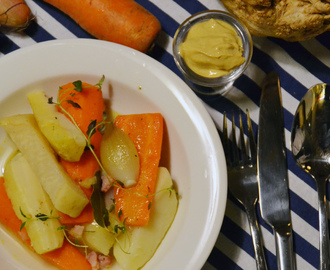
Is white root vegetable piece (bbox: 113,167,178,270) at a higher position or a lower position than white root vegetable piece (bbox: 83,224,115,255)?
higher

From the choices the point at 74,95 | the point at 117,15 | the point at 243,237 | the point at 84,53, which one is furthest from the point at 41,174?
the point at 243,237

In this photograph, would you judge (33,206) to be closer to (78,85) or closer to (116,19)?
(78,85)

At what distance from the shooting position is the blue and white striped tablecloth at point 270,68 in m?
1.46

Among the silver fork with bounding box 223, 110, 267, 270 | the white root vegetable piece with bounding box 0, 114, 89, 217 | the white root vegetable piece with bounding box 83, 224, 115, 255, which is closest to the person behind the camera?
the white root vegetable piece with bounding box 0, 114, 89, 217

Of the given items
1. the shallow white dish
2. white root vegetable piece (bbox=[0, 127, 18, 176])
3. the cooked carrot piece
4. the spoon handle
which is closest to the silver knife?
the spoon handle

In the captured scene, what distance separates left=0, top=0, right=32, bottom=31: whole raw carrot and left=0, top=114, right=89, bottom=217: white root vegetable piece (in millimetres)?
369

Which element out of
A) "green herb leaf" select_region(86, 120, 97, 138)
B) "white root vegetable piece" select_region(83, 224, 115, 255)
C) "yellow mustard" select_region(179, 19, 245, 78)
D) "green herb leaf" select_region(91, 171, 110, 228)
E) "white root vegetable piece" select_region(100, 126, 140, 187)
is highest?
"yellow mustard" select_region(179, 19, 245, 78)

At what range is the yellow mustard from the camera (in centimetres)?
130

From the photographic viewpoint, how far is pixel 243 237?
4.72 feet

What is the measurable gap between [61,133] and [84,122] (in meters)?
0.09

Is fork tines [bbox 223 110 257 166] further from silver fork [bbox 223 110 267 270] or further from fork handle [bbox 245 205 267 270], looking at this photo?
fork handle [bbox 245 205 267 270]

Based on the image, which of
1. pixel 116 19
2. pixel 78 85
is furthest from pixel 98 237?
pixel 116 19

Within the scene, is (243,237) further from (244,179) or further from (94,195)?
(94,195)

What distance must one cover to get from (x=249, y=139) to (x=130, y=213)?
0.49 metres
